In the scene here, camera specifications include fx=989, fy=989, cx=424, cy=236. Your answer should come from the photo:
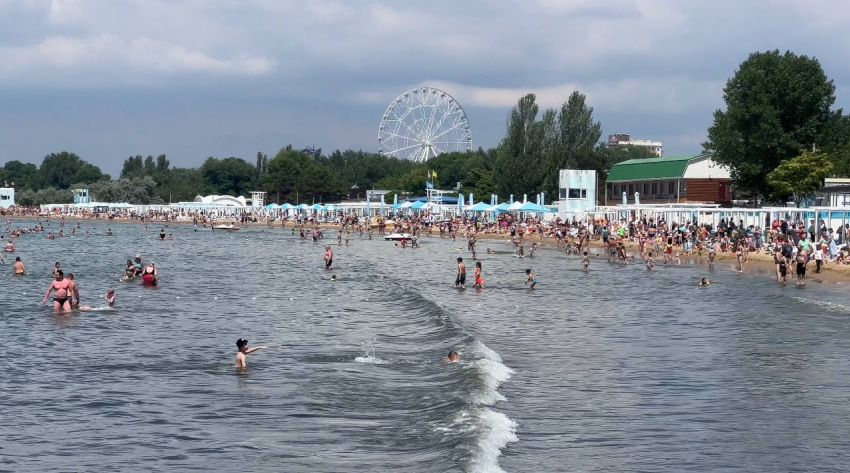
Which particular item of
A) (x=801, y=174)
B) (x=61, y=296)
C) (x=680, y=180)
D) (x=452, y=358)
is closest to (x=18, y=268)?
(x=61, y=296)

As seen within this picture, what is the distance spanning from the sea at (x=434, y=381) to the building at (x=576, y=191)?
44.1 m

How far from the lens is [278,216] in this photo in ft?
440

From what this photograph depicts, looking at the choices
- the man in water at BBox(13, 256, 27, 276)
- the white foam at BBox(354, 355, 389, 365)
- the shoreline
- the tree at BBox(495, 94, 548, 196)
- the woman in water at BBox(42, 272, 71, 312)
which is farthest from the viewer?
the tree at BBox(495, 94, 548, 196)

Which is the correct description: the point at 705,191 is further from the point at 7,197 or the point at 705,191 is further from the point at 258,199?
the point at 7,197

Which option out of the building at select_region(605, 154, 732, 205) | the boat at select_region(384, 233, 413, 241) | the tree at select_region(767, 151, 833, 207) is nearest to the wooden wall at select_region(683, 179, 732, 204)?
the building at select_region(605, 154, 732, 205)

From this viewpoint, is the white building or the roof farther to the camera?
the white building

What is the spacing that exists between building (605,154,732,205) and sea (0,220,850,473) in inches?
1794

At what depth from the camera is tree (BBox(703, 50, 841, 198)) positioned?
6606 centimetres

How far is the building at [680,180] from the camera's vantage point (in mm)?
81062

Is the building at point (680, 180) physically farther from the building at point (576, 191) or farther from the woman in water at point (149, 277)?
the woman in water at point (149, 277)

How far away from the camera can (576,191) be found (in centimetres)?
8300

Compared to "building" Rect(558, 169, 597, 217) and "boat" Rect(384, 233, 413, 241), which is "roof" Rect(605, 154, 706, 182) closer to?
"building" Rect(558, 169, 597, 217)

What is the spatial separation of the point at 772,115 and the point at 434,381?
53.9 m

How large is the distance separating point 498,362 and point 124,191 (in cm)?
17384
